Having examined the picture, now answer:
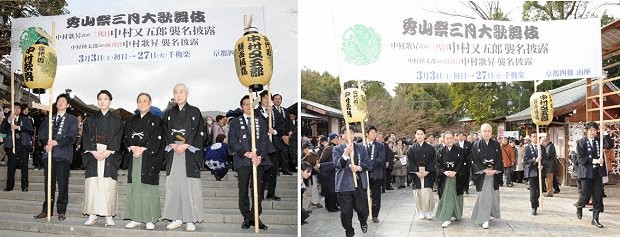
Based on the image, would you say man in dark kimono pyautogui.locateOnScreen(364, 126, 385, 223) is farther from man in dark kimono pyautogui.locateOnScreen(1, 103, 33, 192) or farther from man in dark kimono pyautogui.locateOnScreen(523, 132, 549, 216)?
man in dark kimono pyautogui.locateOnScreen(1, 103, 33, 192)

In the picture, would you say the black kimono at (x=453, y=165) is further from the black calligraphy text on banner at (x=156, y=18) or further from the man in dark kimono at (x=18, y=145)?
the man in dark kimono at (x=18, y=145)

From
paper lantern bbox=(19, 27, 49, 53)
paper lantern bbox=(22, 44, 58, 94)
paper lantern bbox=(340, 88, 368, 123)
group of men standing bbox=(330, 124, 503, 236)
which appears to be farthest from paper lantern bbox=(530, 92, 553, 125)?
paper lantern bbox=(19, 27, 49, 53)

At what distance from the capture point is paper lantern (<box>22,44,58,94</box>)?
5574 mm

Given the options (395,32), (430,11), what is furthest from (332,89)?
(430,11)

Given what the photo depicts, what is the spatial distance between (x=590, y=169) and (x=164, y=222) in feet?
15.3

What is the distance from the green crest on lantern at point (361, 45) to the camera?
4.90m

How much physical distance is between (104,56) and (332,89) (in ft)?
10.5

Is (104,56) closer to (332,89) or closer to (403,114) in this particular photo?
(332,89)

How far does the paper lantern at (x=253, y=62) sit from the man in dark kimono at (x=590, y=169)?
3.73 meters

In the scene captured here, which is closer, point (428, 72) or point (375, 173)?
point (428, 72)

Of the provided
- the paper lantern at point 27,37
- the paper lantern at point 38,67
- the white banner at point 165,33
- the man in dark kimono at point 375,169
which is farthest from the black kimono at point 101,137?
the man in dark kimono at point 375,169

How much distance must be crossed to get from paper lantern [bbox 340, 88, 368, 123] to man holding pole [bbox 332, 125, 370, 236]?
0.42ft

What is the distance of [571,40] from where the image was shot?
5371mm

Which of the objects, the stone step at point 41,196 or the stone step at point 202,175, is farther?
the stone step at point 202,175
